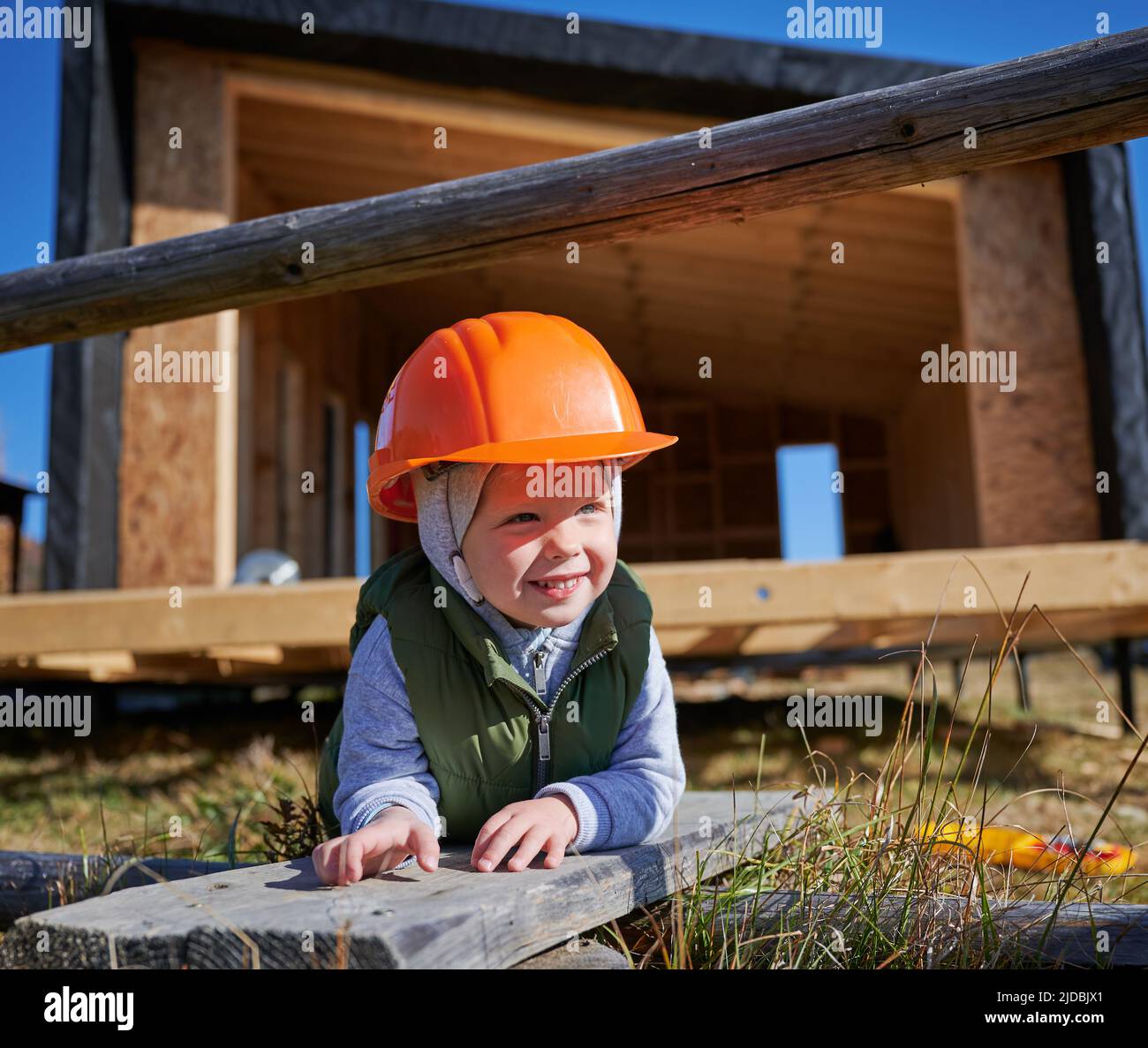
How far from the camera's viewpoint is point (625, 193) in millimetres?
2209

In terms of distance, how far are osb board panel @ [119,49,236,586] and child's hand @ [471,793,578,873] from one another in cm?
539

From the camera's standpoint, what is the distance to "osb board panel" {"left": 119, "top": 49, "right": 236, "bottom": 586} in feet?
22.1

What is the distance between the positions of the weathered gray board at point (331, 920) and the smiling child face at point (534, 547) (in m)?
0.45

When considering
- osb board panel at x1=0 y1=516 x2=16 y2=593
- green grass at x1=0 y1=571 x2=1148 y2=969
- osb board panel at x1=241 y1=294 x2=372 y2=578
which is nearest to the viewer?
green grass at x1=0 y1=571 x2=1148 y2=969

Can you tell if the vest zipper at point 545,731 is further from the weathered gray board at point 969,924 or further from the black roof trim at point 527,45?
the black roof trim at point 527,45

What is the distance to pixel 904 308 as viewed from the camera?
34.7 ft

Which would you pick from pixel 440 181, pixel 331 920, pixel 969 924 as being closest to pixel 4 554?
pixel 440 181

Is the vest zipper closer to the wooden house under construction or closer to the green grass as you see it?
the green grass

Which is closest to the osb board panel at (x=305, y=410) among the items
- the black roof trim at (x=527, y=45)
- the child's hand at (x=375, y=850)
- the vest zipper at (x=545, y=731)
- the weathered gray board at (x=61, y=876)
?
the black roof trim at (x=527, y=45)

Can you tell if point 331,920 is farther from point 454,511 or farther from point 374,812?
point 454,511

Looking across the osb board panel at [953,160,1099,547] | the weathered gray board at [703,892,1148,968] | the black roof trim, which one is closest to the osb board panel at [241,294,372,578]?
the black roof trim

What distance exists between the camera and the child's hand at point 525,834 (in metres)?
1.61
